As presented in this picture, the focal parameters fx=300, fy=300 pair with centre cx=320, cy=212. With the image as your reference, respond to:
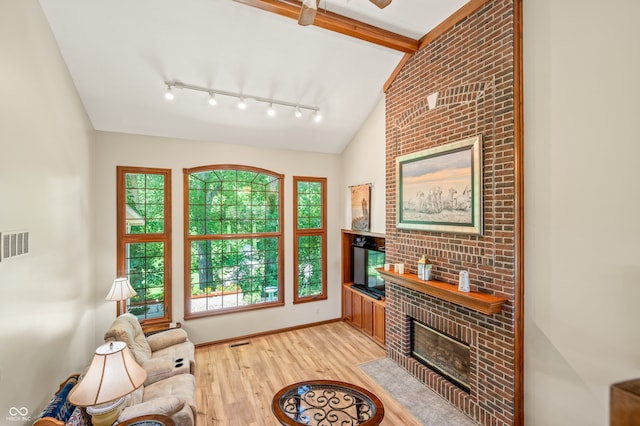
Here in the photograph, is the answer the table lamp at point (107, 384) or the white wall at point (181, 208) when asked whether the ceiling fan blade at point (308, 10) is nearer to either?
the table lamp at point (107, 384)

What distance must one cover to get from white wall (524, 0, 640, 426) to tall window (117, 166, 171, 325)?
471 centimetres

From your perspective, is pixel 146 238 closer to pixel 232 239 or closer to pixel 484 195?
pixel 232 239

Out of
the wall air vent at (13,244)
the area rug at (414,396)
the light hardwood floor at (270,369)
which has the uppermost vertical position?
the wall air vent at (13,244)

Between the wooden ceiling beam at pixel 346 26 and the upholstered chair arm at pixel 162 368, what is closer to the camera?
the wooden ceiling beam at pixel 346 26

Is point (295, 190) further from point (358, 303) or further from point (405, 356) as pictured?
point (405, 356)

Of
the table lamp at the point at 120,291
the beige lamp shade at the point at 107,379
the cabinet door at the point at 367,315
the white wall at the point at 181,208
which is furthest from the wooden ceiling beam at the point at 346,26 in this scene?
the cabinet door at the point at 367,315

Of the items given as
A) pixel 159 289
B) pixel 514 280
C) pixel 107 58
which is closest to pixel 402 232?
pixel 514 280

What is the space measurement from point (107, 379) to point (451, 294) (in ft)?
9.90

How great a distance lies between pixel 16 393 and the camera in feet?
6.47

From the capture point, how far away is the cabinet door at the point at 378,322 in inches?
185

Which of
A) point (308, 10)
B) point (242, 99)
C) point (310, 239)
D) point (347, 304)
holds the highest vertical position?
point (242, 99)

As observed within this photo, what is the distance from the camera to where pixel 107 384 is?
2.02 m

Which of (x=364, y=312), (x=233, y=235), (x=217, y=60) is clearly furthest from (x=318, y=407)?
(x=217, y=60)
